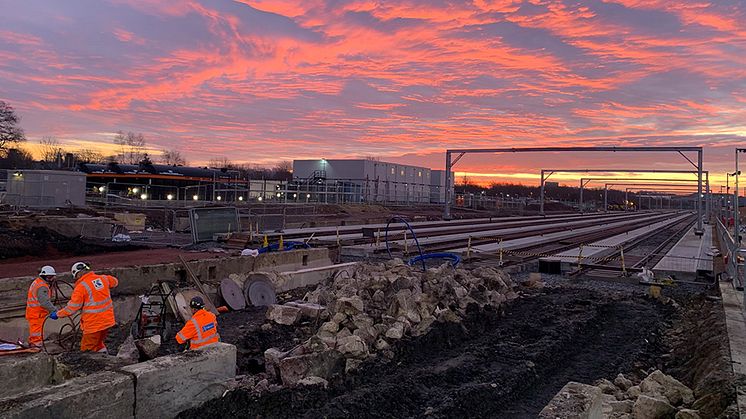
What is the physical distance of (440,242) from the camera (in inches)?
1002

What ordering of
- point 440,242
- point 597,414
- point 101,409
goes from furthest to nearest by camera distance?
point 440,242
point 597,414
point 101,409

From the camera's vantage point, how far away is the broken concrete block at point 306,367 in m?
7.33

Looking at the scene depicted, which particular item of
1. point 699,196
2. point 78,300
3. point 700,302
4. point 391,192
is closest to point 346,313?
point 78,300

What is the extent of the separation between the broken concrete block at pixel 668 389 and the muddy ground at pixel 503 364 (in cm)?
52

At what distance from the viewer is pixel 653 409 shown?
20.0 feet

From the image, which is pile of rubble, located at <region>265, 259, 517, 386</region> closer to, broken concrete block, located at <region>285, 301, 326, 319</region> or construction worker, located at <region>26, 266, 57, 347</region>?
broken concrete block, located at <region>285, 301, 326, 319</region>

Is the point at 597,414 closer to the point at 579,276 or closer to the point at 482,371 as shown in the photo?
the point at 482,371

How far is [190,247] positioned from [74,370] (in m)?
15.4

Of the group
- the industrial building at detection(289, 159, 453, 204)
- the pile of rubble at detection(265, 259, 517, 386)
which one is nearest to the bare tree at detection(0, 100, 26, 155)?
the industrial building at detection(289, 159, 453, 204)

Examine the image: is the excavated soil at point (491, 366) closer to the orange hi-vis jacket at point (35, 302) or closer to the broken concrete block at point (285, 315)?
the broken concrete block at point (285, 315)

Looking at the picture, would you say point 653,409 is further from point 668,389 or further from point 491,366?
point 491,366

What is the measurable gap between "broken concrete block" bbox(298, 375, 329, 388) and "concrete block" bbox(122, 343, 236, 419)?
981 millimetres

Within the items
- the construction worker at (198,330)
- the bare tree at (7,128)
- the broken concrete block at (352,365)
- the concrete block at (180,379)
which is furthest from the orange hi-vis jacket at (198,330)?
the bare tree at (7,128)

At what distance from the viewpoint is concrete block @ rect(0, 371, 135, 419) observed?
180 inches
